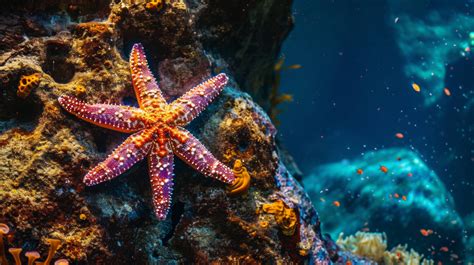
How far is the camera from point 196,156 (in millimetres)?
4391

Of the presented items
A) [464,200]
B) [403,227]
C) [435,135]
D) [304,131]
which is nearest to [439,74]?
[435,135]

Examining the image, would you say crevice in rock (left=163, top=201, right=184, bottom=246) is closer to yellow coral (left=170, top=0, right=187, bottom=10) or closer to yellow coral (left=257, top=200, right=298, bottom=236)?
yellow coral (left=257, top=200, right=298, bottom=236)

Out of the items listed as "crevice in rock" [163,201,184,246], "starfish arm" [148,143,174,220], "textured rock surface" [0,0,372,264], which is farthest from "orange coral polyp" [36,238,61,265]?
"crevice in rock" [163,201,184,246]

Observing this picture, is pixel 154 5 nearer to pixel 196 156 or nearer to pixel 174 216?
pixel 196 156

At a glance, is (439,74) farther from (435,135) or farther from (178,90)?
(178,90)

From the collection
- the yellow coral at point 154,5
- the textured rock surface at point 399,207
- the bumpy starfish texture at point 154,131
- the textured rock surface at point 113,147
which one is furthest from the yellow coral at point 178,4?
the textured rock surface at point 399,207

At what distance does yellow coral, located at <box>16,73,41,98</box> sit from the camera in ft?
13.4

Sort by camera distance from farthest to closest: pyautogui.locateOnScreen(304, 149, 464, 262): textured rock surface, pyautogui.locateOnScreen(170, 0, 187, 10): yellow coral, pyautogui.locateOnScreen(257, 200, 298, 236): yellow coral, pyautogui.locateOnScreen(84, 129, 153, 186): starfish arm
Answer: pyautogui.locateOnScreen(304, 149, 464, 262): textured rock surface
pyautogui.locateOnScreen(170, 0, 187, 10): yellow coral
pyautogui.locateOnScreen(257, 200, 298, 236): yellow coral
pyautogui.locateOnScreen(84, 129, 153, 186): starfish arm

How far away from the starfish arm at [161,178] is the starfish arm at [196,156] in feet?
0.44

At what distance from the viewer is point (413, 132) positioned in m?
27.1

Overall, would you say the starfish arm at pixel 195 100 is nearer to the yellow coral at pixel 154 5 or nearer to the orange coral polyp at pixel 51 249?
the yellow coral at pixel 154 5

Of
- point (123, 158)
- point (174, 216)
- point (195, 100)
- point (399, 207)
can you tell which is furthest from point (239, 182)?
point (399, 207)

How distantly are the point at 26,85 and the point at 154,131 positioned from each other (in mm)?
1478

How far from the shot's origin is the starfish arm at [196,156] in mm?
4398
